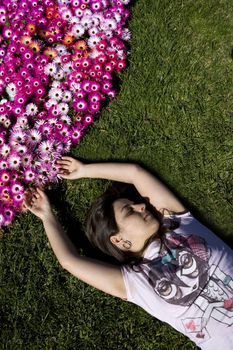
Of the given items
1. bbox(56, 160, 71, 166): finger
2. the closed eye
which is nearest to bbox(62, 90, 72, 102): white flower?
bbox(56, 160, 71, 166): finger

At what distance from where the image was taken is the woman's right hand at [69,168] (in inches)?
134

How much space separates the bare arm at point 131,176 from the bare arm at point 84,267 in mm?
435

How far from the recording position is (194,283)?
9.15ft

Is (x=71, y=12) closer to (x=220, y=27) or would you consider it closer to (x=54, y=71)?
(x=54, y=71)

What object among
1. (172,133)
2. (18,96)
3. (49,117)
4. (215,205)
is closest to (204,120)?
(172,133)

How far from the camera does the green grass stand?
3.29m

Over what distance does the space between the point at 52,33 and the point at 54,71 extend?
0.35 metres

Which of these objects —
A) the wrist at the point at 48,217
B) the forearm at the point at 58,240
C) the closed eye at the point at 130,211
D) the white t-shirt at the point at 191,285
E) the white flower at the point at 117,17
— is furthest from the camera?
the white flower at the point at 117,17

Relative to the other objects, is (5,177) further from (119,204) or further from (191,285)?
(191,285)

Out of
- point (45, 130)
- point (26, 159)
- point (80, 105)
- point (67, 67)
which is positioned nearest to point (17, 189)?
point (26, 159)

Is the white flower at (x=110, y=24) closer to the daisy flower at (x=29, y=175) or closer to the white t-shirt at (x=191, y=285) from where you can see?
the daisy flower at (x=29, y=175)

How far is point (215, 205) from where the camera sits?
334 cm

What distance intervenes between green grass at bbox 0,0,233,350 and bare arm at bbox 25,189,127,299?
0.30 metres

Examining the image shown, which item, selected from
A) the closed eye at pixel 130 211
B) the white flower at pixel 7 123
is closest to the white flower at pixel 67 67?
the white flower at pixel 7 123
